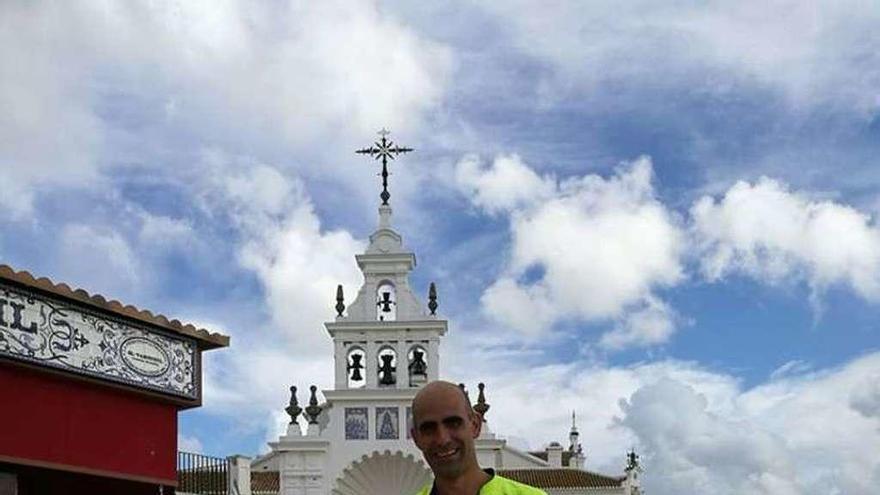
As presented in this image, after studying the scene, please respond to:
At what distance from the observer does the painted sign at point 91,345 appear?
1145 centimetres

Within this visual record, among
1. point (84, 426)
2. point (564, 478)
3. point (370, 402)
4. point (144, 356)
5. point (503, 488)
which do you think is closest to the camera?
point (503, 488)

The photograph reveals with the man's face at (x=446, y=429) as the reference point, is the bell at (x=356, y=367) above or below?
above

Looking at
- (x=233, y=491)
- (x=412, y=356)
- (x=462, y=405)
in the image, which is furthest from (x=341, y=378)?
(x=462, y=405)

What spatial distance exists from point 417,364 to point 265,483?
529 cm

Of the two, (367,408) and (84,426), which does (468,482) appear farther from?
(367,408)

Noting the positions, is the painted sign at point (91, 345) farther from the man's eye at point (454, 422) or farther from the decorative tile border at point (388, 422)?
the decorative tile border at point (388, 422)

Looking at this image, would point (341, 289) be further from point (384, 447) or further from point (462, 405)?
point (462, 405)

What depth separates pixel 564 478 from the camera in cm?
4053

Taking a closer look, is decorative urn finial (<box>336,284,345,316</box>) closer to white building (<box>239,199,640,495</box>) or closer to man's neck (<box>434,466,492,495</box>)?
white building (<box>239,199,640,495</box>)

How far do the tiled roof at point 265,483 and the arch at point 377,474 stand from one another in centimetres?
174

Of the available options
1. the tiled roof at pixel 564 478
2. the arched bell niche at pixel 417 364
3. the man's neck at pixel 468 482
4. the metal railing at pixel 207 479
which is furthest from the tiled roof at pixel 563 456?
the man's neck at pixel 468 482

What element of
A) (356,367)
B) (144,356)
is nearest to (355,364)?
(356,367)

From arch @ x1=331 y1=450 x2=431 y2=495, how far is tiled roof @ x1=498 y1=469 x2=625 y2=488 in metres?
6.63

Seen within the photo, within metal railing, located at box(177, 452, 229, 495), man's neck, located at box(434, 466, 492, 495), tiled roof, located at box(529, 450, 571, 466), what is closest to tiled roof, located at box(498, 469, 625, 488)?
tiled roof, located at box(529, 450, 571, 466)
